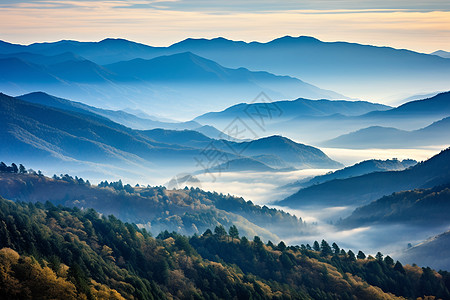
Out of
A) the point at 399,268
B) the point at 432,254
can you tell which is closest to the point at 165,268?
the point at 399,268

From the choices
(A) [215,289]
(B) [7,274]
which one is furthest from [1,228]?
(A) [215,289]

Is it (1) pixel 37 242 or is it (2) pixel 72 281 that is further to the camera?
(1) pixel 37 242

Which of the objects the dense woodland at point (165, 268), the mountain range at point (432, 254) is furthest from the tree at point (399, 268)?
the mountain range at point (432, 254)

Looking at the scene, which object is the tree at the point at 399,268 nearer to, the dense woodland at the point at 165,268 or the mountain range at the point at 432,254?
the dense woodland at the point at 165,268

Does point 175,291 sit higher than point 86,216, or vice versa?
point 86,216

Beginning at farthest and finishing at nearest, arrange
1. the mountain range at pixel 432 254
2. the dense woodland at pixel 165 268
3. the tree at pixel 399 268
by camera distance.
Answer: the mountain range at pixel 432 254 → the tree at pixel 399 268 → the dense woodland at pixel 165 268

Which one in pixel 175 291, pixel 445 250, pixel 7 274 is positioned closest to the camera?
pixel 7 274

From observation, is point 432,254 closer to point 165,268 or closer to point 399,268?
point 399,268

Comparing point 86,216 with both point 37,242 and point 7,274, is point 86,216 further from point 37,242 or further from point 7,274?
point 7,274

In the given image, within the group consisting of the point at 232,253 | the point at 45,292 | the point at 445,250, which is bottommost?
the point at 45,292
